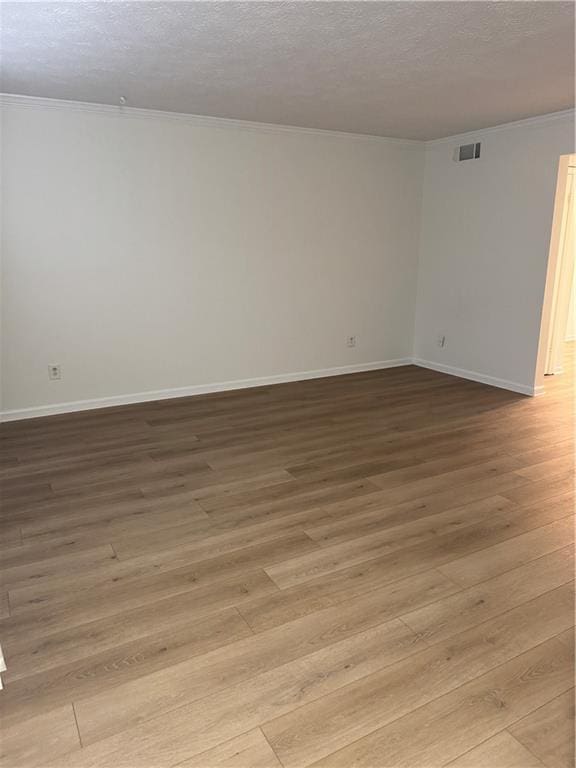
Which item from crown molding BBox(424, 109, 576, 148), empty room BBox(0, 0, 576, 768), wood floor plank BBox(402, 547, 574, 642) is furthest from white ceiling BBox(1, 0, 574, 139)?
wood floor plank BBox(402, 547, 574, 642)

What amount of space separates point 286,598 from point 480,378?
4.02 metres

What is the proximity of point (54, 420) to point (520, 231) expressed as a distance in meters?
4.41

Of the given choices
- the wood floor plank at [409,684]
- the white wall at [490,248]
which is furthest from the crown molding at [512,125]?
the wood floor plank at [409,684]

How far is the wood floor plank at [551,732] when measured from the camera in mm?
1586

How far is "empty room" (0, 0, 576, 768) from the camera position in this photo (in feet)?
5.90

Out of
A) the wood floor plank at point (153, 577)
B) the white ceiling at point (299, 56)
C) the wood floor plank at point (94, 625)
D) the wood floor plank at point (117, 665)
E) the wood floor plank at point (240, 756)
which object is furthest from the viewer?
the white ceiling at point (299, 56)

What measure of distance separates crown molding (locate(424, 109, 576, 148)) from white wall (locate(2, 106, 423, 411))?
0.40m

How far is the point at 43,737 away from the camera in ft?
5.32

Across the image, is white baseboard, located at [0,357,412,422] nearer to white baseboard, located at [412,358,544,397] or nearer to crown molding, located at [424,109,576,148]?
white baseboard, located at [412,358,544,397]

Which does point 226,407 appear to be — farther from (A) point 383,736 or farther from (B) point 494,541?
(A) point 383,736

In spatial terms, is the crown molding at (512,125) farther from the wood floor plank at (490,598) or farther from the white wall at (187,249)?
the wood floor plank at (490,598)

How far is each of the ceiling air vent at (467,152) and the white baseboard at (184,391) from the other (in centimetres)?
222

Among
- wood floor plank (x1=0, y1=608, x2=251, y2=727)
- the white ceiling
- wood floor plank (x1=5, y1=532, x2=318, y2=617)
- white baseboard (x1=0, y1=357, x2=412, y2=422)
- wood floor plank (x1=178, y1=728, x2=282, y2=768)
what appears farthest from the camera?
white baseboard (x1=0, y1=357, x2=412, y2=422)

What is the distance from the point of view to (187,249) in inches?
188
